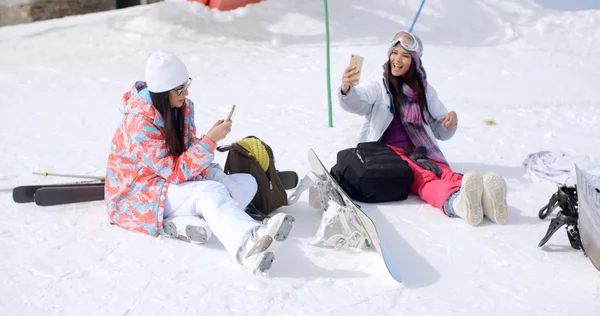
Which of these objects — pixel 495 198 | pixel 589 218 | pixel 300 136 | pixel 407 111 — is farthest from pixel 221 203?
pixel 300 136

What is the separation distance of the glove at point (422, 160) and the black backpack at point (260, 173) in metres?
0.89

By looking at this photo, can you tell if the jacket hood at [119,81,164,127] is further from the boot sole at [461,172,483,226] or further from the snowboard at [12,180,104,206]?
the boot sole at [461,172,483,226]

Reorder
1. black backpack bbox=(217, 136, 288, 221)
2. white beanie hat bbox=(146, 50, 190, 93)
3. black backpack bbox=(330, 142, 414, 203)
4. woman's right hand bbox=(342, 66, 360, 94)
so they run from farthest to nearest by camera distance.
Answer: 1. woman's right hand bbox=(342, 66, 360, 94)
2. black backpack bbox=(330, 142, 414, 203)
3. black backpack bbox=(217, 136, 288, 221)
4. white beanie hat bbox=(146, 50, 190, 93)

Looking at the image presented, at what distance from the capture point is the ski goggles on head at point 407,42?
4.20 m

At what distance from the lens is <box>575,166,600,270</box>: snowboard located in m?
3.05

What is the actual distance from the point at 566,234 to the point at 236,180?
5.67 feet

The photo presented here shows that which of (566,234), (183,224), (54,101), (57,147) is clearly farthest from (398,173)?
(54,101)

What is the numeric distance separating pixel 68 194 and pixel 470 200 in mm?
2184

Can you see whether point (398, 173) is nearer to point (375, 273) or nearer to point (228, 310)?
point (375, 273)

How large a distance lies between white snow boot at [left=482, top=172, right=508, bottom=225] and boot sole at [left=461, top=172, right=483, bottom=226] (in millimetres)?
35

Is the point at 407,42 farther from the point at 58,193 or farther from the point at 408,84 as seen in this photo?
the point at 58,193

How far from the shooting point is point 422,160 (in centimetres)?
414

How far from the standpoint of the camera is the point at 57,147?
4949 mm

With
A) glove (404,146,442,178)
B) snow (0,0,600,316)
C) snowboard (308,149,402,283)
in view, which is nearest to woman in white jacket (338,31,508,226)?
glove (404,146,442,178)
